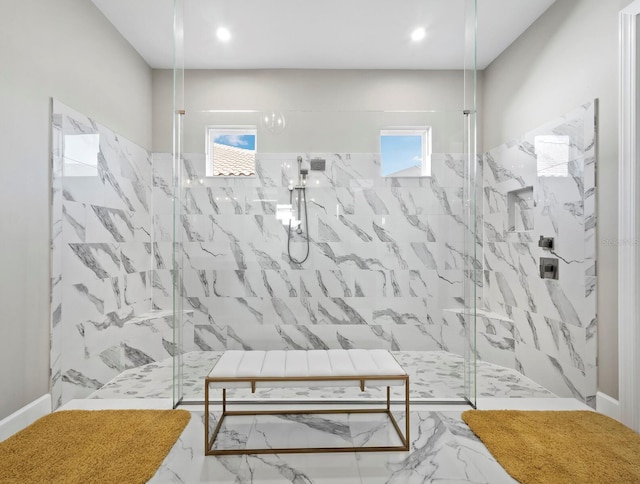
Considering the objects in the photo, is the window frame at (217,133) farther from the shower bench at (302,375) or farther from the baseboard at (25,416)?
the baseboard at (25,416)

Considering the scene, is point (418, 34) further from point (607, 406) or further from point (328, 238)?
point (607, 406)

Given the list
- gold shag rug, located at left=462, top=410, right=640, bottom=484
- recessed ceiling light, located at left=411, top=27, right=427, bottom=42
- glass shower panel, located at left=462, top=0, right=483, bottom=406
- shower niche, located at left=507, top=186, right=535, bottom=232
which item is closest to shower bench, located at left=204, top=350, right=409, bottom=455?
gold shag rug, located at left=462, top=410, right=640, bottom=484

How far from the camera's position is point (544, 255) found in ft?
9.66

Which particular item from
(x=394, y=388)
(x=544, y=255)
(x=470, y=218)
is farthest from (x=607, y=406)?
(x=470, y=218)

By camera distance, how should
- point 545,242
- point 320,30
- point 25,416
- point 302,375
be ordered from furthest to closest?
point 320,30, point 545,242, point 25,416, point 302,375

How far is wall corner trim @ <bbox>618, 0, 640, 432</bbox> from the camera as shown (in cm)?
219

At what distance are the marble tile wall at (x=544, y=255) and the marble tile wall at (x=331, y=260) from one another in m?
0.78

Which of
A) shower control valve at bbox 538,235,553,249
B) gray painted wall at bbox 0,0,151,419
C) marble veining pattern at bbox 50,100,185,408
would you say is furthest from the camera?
shower control valve at bbox 538,235,553,249

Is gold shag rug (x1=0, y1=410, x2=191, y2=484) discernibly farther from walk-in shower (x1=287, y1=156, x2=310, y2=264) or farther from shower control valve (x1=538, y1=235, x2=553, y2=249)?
shower control valve (x1=538, y1=235, x2=553, y2=249)

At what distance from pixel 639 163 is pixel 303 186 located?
1988 millimetres

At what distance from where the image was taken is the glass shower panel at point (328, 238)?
8.42 ft

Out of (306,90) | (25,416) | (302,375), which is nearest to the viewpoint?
(302,375)

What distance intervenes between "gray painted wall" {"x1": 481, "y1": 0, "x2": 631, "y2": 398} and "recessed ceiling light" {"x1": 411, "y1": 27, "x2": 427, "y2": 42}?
2.75 feet

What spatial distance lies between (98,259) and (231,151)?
1.41 m
